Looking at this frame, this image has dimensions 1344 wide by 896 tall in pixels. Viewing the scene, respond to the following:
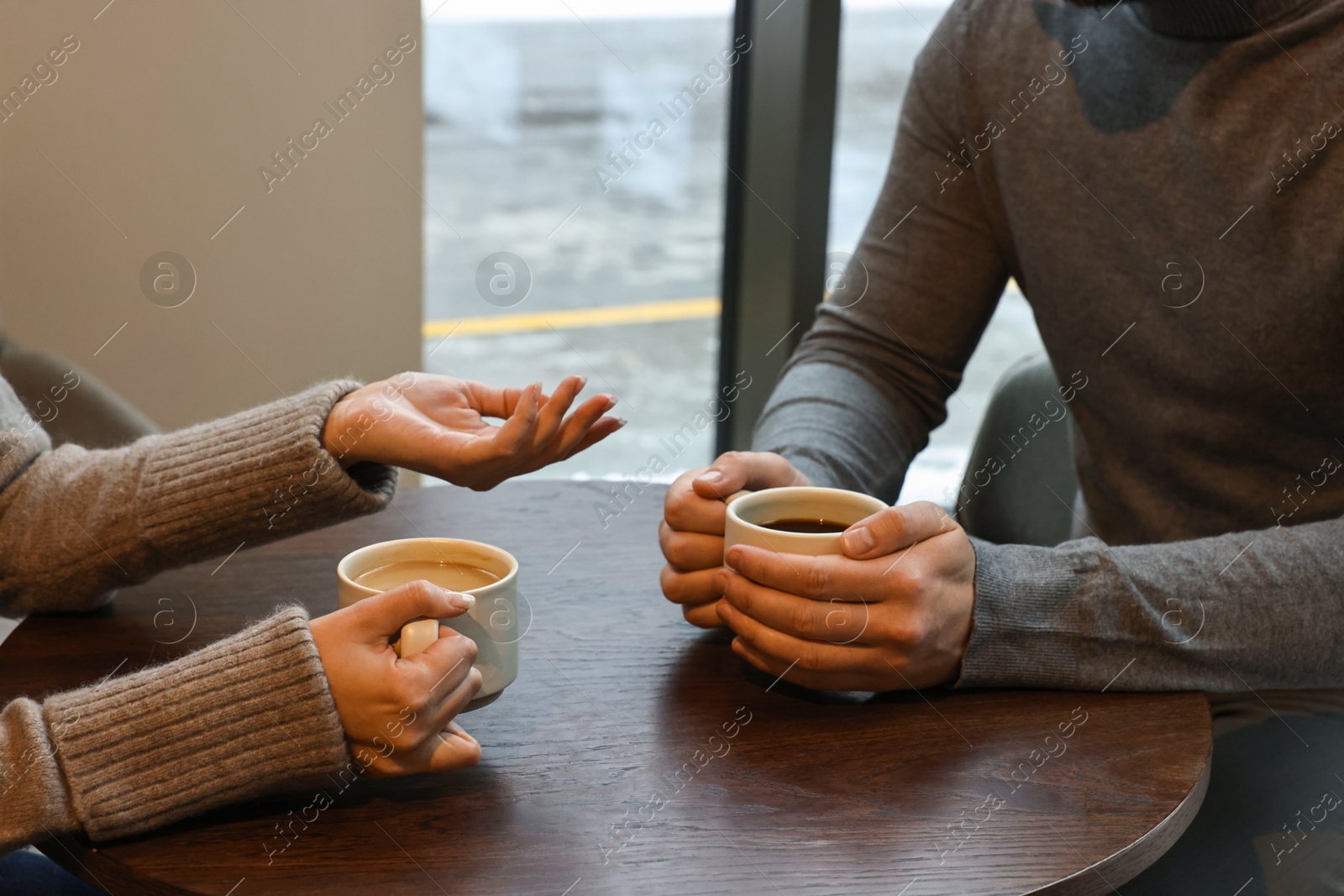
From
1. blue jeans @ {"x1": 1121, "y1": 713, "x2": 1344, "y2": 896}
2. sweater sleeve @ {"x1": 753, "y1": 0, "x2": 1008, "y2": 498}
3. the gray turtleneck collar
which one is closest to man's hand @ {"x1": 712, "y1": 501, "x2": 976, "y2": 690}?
blue jeans @ {"x1": 1121, "y1": 713, "x2": 1344, "y2": 896}

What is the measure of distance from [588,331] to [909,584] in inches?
145

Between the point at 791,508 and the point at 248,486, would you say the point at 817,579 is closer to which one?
the point at 791,508

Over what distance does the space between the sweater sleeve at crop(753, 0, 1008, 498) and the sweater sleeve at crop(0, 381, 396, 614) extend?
564mm

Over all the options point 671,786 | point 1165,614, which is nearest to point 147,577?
point 671,786

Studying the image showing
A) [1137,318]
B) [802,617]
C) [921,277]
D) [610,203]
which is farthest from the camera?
[610,203]

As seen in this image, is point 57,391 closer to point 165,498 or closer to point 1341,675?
point 165,498

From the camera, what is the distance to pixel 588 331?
4.44m

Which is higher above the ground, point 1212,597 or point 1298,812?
point 1212,597

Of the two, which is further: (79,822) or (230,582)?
(230,582)

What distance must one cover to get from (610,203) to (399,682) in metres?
5.32

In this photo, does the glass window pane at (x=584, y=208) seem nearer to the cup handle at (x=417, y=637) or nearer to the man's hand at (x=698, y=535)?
the man's hand at (x=698, y=535)

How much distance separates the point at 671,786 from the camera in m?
0.73

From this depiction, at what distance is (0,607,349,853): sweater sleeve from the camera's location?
66cm

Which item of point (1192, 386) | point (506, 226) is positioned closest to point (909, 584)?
point (1192, 386)
